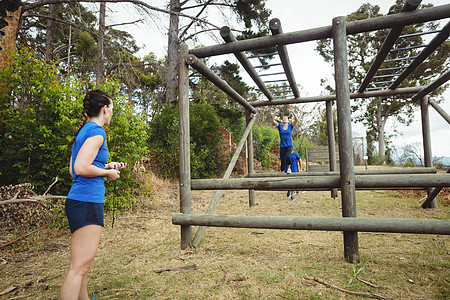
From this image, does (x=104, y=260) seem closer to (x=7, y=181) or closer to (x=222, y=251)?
(x=222, y=251)

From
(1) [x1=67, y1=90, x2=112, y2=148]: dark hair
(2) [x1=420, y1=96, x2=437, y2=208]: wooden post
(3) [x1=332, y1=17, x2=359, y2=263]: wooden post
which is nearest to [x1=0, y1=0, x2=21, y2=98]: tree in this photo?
(1) [x1=67, y1=90, x2=112, y2=148]: dark hair

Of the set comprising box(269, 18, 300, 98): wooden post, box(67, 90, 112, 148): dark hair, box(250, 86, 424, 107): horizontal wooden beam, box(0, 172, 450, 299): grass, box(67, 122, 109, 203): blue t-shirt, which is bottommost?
box(0, 172, 450, 299): grass

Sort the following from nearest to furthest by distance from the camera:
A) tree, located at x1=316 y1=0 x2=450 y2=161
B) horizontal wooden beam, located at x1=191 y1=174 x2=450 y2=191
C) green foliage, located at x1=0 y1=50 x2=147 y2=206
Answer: horizontal wooden beam, located at x1=191 y1=174 x2=450 y2=191, green foliage, located at x1=0 y1=50 x2=147 y2=206, tree, located at x1=316 y1=0 x2=450 y2=161

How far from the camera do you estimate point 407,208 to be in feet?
17.4

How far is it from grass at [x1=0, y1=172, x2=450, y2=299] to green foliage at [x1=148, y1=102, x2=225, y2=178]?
17.6ft

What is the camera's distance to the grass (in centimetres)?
211

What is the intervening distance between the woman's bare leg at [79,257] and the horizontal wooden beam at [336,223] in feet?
5.05

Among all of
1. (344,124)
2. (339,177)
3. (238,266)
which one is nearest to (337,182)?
(339,177)

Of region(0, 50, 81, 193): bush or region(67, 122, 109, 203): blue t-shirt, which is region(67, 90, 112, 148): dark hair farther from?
region(0, 50, 81, 193): bush

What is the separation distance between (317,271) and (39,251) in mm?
3463

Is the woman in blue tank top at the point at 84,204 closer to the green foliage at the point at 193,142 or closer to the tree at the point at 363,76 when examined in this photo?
the green foliage at the point at 193,142

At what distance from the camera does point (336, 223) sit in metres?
2.53

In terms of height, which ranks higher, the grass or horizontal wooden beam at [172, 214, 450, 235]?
horizontal wooden beam at [172, 214, 450, 235]

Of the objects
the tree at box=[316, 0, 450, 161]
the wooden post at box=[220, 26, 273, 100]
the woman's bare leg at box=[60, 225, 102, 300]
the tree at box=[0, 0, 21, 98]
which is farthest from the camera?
the tree at box=[316, 0, 450, 161]
